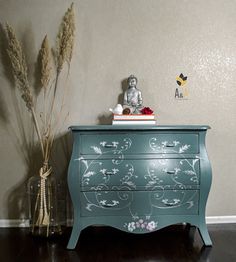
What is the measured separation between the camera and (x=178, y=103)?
2.40 meters

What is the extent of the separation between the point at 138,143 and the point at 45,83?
0.81 m

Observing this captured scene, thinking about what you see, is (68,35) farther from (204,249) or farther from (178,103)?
(204,249)

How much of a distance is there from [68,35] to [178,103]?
38.6 inches

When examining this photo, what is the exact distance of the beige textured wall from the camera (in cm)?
235

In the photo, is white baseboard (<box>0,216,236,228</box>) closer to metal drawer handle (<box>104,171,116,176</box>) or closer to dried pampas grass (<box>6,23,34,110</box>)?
metal drawer handle (<box>104,171,116,176</box>)

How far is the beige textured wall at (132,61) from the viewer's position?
2348 millimetres

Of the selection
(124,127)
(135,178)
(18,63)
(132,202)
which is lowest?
(132,202)

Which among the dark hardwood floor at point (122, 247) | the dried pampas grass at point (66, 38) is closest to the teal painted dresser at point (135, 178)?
the dark hardwood floor at point (122, 247)

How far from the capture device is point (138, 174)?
1.93m

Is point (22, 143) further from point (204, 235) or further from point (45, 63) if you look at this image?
point (204, 235)

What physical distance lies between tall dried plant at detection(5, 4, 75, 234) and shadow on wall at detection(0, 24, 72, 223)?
0.06 m

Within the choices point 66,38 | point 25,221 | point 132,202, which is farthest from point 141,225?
point 66,38

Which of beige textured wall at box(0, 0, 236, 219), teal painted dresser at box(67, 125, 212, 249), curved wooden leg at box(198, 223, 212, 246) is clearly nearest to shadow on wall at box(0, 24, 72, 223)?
beige textured wall at box(0, 0, 236, 219)

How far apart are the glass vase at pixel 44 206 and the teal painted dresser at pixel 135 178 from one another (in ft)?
1.01
